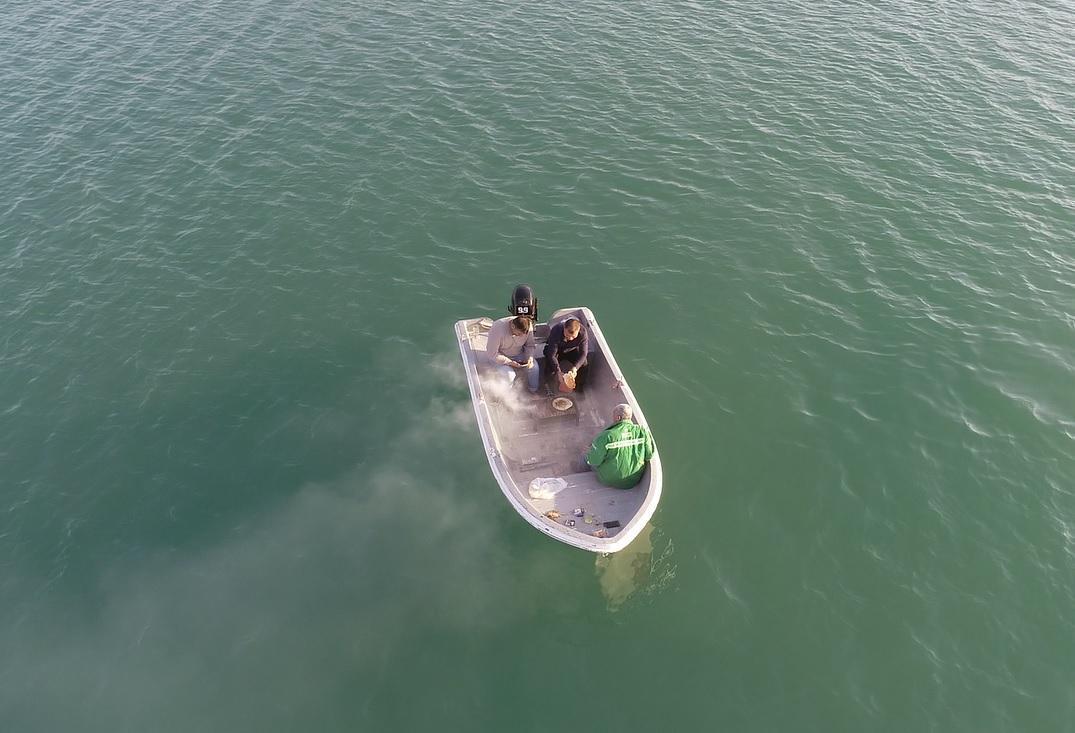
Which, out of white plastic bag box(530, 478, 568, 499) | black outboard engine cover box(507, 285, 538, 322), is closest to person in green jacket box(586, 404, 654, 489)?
white plastic bag box(530, 478, 568, 499)

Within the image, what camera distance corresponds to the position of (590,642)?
14.3 metres

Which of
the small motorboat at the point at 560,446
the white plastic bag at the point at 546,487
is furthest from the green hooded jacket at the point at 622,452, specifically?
the white plastic bag at the point at 546,487

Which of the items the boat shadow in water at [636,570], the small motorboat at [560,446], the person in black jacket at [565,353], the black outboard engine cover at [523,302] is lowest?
the boat shadow in water at [636,570]

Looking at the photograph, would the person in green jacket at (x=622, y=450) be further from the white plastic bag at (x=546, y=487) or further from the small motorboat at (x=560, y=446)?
the white plastic bag at (x=546, y=487)

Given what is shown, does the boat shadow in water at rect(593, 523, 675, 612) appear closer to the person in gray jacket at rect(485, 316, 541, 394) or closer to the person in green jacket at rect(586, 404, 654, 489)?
the person in green jacket at rect(586, 404, 654, 489)

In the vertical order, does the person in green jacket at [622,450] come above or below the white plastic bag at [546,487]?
above

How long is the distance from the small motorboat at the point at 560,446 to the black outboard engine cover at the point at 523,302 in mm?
1646

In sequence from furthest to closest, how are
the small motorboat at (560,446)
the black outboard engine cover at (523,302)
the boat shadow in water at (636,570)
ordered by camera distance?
the black outboard engine cover at (523,302) → the boat shadow in water at (636,570) → the small motorboat at (560,446)

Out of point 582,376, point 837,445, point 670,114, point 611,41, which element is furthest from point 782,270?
point 611,41

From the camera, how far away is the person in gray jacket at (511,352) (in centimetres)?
1772

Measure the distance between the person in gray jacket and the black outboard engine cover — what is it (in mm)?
248

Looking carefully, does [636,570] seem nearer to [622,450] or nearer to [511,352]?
[622,450]

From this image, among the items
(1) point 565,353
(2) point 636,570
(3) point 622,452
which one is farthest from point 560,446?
(2) point 636,570

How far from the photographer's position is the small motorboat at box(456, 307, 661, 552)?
14.6 m
